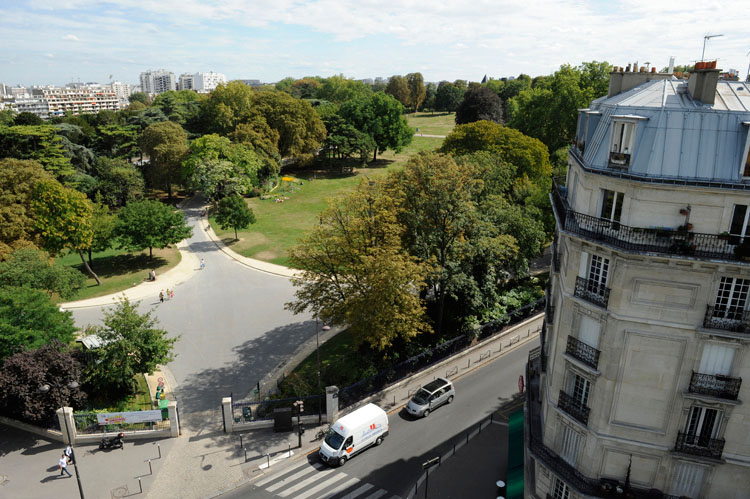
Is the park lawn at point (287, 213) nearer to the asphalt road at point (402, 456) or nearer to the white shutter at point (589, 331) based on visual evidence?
the asphalt road at point (402, 456)

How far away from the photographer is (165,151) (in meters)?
74.8

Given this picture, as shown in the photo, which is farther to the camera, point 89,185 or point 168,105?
point 168,105

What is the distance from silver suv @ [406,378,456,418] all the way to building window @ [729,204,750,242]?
62.2 ft

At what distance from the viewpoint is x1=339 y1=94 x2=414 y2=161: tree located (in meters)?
99.3

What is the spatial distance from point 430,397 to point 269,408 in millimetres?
9854

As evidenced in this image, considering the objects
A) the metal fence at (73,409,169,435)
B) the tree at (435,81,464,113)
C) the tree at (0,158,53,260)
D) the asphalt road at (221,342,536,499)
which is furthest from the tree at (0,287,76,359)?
the tree at (435,81,464,113)

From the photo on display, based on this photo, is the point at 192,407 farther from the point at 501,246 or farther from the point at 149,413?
the point at 501,246

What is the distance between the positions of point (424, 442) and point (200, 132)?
91.7 meters

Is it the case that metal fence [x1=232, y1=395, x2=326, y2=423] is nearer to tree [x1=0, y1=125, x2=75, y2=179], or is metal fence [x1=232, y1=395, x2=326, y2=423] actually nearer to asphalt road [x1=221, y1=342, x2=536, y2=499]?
asphalt road [x1=221, y1=342, x2=536, y2=499]

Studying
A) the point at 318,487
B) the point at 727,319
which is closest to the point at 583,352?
the point at 727,319

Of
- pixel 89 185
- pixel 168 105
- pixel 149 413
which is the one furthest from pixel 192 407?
pixel 168 105

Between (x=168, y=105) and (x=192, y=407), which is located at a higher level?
(x=168, y=105)

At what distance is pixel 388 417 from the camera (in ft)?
96.6

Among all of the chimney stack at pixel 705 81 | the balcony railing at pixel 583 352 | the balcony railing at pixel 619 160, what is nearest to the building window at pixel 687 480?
the balcony railing at pixel 583 352
